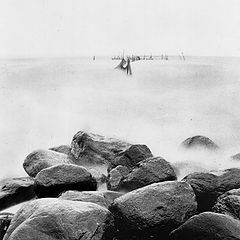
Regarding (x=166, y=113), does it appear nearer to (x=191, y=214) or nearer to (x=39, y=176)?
(x=39, y=176)

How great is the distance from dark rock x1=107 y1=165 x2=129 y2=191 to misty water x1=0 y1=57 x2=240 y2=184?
1525 mm

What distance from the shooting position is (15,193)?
9.19m

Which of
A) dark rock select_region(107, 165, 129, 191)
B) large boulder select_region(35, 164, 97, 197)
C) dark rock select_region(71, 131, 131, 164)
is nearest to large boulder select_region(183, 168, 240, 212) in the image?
dark rock select_region(107, 165, 129, 191)

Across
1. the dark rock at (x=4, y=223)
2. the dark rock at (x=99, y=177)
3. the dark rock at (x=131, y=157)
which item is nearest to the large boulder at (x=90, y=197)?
the dark rock at (x=4, y=223)

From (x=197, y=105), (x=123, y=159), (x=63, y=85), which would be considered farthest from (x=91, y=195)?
(x=63, y=85)

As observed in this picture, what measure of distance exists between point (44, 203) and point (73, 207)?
449 millimetres

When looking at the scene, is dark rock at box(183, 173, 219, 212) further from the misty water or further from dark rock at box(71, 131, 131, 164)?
dark rock at box(71, 131, 131, 164)

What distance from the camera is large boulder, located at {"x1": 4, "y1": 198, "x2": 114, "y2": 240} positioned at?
5750 mm

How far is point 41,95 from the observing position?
2145cm

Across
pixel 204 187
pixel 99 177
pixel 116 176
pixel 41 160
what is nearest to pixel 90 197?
pixel 204 187

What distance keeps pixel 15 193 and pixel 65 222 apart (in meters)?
3.58

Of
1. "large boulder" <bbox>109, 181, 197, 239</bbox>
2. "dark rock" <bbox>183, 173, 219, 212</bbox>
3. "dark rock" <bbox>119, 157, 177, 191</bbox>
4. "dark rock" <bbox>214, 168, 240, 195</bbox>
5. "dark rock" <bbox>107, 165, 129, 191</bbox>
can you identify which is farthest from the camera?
"dark rock" <bbox>107, 165, 129, 191</bbox>

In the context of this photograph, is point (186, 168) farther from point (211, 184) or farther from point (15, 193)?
point (15, 193)

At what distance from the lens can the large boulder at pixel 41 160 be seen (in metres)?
10.3
